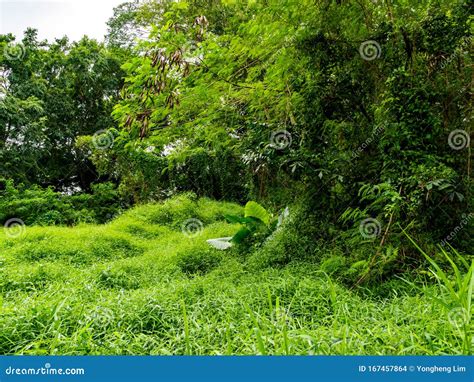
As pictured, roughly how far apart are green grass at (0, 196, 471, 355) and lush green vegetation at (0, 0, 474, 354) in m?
0.02

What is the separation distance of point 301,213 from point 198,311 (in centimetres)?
216

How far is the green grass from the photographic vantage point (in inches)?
80.6

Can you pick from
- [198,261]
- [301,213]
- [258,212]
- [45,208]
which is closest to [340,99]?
[301,213]

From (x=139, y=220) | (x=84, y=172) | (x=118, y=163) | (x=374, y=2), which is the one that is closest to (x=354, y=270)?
(x=374, y=2)

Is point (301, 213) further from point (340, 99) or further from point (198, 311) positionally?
point (198, 311)

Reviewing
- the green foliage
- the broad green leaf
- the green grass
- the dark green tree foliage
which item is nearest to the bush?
the green grass

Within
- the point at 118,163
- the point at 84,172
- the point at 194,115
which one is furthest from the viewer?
the point at 84,172

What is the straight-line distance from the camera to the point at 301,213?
4590 millimetres

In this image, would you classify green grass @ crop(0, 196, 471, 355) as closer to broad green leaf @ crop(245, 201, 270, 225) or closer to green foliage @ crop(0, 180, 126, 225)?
broad green leaf @ crop(245, 201, 270, 225)

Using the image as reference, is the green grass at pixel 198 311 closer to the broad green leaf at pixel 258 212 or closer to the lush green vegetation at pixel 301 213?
the lush green vegetation at pixel 301 213

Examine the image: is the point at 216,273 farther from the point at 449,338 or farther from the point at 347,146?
the point at 449,338

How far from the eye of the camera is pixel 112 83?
42.9 ft

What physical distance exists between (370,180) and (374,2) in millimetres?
1931

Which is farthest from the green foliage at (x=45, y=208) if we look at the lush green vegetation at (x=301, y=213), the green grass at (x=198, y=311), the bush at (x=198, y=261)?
the bush at (x=198, y=261)
